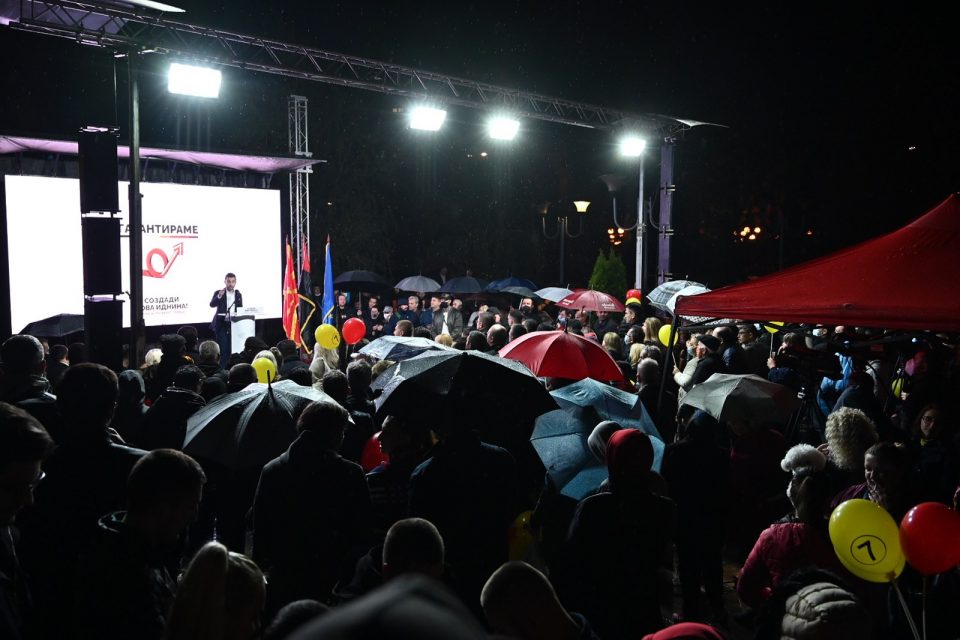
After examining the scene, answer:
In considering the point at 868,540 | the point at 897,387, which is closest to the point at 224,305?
the point at 897,387

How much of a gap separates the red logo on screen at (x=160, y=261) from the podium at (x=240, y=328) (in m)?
1.45

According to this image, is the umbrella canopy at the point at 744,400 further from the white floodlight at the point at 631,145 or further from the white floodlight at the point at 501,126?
the white floodlight at the point at 631,145

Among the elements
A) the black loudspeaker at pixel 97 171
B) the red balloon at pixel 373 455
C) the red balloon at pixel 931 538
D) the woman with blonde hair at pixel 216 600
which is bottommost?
the red balloon at pixel 373 455

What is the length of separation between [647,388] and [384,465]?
3.01 meters

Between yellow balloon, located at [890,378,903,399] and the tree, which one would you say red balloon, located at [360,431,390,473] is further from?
the tree

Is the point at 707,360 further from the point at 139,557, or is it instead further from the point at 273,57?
the point at 273,57

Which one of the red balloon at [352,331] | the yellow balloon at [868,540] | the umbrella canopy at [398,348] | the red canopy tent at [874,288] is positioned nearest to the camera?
the yellow balloon at [868,540]

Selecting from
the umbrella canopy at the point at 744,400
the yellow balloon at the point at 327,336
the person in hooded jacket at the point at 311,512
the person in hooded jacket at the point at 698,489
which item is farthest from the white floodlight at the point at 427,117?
the person in hooded jacket at the point at 311,512

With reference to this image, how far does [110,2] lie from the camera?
31.7 ft

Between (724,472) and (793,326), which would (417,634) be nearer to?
(724,472)

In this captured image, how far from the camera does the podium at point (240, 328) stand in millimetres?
14148

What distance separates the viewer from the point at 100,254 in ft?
23.2

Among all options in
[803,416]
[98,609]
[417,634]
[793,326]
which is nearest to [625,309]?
[793,326]

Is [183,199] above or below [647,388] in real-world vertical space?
above
